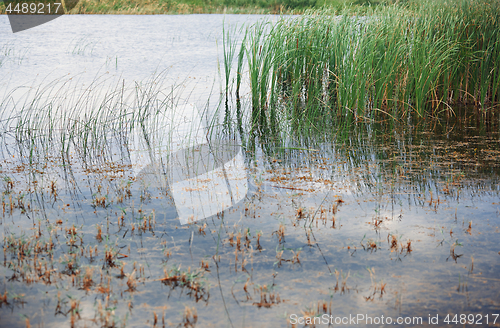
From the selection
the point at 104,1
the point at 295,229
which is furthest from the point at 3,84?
the point at 104,1

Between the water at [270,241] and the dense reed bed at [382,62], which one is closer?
the water at [270,241]

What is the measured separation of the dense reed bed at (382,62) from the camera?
764cm

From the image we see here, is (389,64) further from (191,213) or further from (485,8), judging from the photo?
(191,213)

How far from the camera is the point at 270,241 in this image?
3.66 metres

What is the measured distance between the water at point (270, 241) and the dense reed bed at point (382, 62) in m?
1.60

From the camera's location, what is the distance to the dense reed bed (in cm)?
764

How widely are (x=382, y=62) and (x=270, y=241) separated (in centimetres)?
527

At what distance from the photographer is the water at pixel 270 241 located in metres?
2.81

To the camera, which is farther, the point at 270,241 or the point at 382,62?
the point at 382,62

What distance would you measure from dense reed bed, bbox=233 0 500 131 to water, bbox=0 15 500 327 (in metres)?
1.60

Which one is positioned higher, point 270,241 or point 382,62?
point 382,62

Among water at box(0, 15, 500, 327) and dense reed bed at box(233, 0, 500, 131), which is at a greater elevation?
dense reed bed at box(233, 0, 500, 131)

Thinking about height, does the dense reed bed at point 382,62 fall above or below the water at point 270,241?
Result: above

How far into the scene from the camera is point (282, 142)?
666 centimetres
